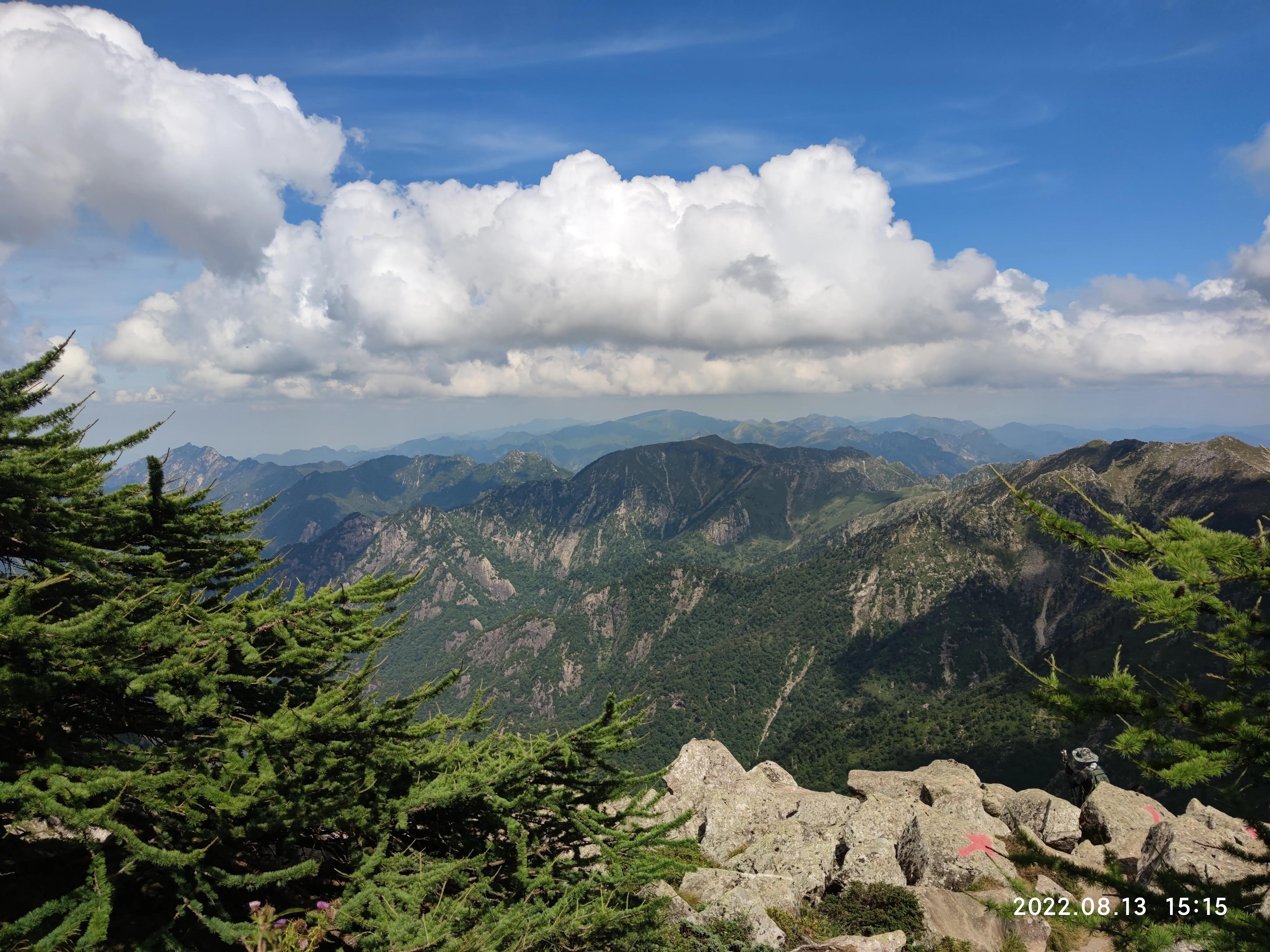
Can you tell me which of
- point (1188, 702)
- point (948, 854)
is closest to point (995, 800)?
point (948, 854)

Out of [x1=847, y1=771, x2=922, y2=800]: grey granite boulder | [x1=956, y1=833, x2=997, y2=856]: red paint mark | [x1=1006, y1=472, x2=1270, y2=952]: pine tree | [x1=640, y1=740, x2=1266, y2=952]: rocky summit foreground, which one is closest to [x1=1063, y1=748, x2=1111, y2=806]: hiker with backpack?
[x1=640, y1=740, x2=1266, y2=952]: rocky summit foreground

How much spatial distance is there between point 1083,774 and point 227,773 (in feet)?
163

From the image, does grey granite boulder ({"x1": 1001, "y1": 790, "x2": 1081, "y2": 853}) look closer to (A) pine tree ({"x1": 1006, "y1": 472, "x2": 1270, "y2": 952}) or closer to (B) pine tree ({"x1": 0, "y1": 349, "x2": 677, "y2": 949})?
(A) pine tree ({"x1": 1006, "y1": 472, "x2": 1270, "y2": 952})

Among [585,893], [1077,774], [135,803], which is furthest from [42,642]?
[1077,774]

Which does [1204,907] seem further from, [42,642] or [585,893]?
[42,642]

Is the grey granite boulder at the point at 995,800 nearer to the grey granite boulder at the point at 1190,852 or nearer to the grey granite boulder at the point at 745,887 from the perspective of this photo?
the grey granite boulder at the point at 1190,852

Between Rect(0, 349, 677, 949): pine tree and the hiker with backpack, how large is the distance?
34.9m

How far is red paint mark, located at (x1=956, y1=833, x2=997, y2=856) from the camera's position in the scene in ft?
98.4

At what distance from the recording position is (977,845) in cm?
3092

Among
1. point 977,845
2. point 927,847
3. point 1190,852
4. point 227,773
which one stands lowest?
point 977,845

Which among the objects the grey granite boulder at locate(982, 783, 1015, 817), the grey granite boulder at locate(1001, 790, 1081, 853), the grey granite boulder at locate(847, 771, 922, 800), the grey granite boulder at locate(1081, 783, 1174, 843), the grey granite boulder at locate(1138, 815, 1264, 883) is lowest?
the grey granite boulder at locate(847, 771, 922, 800)

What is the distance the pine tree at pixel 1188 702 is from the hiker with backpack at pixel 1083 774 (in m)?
34.1

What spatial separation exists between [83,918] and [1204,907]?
24.1 m

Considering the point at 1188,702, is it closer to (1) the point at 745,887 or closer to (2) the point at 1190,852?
(1) the point at 745,887
